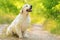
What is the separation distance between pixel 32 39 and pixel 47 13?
5060 millimetres

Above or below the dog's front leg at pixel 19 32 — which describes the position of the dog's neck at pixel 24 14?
above

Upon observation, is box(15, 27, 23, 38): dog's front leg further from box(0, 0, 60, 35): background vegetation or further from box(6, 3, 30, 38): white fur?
box(0, 0, 60, 35): background vegetation

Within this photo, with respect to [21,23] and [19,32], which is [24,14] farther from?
[19,32]

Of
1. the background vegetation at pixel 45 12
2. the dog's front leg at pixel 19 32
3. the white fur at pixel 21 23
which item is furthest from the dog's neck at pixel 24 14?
the background vegetation at pixel 45 12

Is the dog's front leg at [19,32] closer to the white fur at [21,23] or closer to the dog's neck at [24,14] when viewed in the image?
the white fur at [21,23]

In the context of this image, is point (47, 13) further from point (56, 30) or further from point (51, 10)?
point (56, 30)

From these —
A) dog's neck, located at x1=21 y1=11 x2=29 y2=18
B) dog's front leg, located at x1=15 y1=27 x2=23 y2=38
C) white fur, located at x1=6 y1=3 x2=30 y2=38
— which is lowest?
dog's front leg, located at x1=15 y1=27 x2=23 y2=38

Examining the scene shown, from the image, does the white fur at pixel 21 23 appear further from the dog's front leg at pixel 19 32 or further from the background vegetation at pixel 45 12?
the background vegetation at pixel 45 12

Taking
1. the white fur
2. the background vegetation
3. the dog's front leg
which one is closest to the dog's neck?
the white fur

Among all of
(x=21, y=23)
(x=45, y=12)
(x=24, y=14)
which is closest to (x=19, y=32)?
(x=21, y=23)

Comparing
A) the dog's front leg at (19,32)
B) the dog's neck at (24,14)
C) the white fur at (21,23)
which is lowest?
the dog's front leg at (19,32)

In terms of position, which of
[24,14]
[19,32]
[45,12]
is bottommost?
[19,32]

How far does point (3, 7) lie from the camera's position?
16.5 meters

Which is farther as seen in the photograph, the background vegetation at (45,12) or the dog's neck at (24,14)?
the background vegetation at (45,12)
